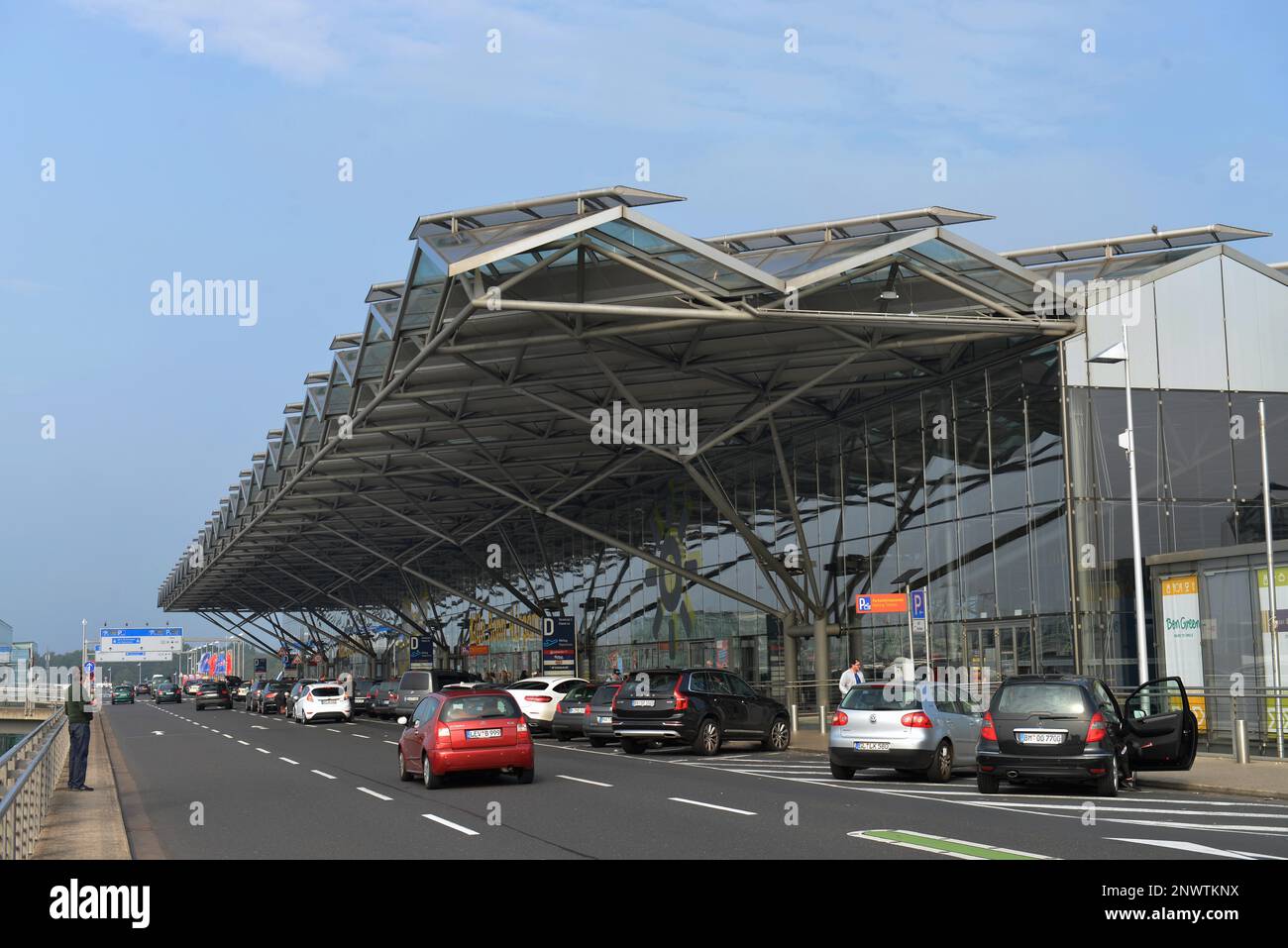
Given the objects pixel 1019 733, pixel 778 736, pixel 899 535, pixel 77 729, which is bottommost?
pixel 778 736

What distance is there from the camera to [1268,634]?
2372 centimetres

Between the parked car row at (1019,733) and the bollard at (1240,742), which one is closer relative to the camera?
the parked car row at (1019,733)

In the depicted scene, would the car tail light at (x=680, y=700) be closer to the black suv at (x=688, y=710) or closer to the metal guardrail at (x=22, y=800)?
the black suv at (x=688, y=710)

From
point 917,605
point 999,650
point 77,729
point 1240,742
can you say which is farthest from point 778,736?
point 77,729

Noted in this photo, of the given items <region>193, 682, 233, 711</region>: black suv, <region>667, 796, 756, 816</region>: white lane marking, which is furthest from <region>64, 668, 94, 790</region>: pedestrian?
<region>193, 682, 233, 711</region>: black suv

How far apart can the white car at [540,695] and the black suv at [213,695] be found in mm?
38680

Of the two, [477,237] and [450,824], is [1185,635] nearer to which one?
[477,237]

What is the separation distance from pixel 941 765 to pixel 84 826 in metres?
11.8

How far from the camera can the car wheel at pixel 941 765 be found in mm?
20562

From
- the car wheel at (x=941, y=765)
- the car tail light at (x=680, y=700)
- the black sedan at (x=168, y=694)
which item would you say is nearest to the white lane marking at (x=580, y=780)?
the car wheel at (x=941, y=765)

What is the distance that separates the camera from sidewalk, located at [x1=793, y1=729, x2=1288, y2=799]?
1817 centimetres

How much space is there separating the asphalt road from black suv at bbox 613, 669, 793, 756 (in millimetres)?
1614

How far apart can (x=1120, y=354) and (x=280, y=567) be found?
7359 cm
